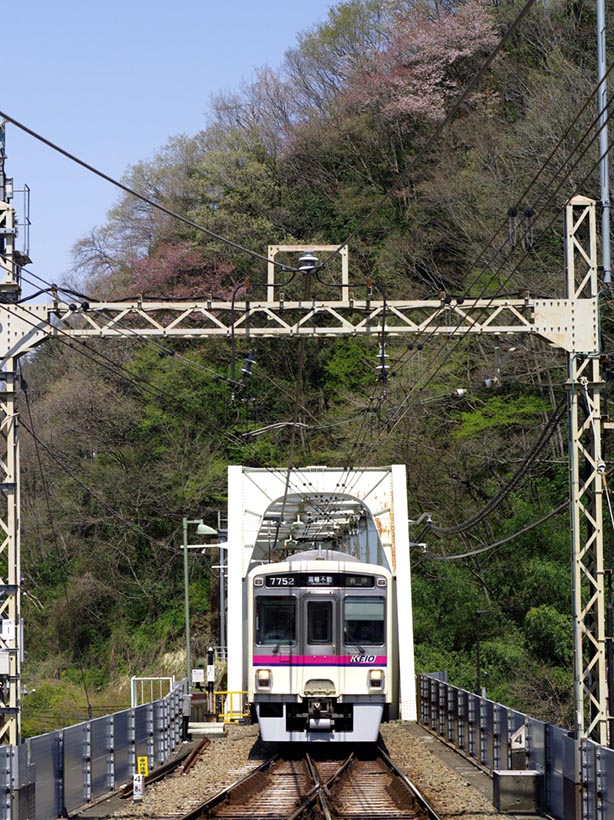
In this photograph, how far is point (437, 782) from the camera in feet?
46.6

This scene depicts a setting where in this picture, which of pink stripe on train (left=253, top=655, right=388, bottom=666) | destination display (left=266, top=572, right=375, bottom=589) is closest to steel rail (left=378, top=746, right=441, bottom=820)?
pink stripe on train (left=253, top=655, right=388, bottom=666)

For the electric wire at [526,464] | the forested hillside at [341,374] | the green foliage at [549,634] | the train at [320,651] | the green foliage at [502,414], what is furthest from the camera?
the forested hillside at [341,374]

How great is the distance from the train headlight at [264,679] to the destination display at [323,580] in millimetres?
1292

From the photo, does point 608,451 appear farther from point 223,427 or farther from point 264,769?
point 223,427

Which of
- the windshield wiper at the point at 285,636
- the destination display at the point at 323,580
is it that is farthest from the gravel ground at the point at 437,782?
the destination display at the point at 323,580

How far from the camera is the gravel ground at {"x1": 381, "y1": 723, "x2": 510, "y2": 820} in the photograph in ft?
38.8

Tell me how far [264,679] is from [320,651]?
0.89 metres

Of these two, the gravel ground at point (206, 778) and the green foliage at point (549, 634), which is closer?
the gravel ground at point (206, 778)

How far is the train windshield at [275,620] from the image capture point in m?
17.3

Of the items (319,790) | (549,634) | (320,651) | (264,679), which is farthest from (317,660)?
(549,634)

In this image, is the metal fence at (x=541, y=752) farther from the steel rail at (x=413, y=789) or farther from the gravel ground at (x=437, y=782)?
the steel rail at (x=413, y=789)

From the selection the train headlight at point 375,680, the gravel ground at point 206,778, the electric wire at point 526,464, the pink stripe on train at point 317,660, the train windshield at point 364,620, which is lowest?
the gravel ground at point 206,778

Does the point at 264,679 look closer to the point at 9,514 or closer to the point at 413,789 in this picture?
Answer: the point at 413,789

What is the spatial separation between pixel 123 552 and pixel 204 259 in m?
9.66
